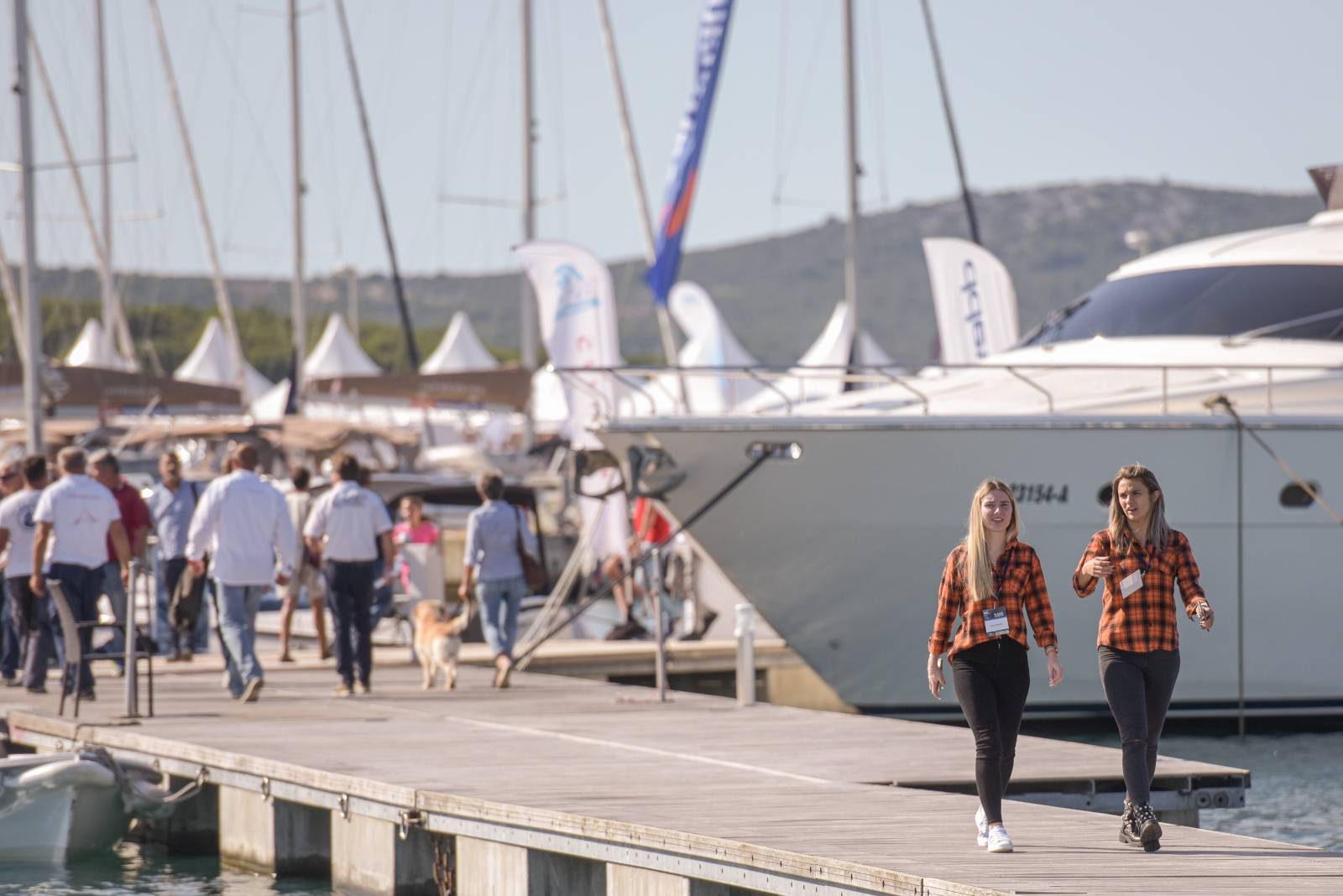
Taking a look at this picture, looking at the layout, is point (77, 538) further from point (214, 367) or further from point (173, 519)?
point (214, 367)

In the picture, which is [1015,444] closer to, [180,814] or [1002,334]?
[1002,334]

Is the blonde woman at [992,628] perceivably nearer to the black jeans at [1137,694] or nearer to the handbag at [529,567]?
the black jeans at [1137,694]

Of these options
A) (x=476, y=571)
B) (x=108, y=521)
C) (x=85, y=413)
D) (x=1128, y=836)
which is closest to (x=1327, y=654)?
(x=476, y=571)

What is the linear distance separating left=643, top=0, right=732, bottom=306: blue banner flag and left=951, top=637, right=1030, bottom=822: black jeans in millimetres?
14084

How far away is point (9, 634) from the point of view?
49.8 ft

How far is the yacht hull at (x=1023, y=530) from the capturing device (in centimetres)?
1434

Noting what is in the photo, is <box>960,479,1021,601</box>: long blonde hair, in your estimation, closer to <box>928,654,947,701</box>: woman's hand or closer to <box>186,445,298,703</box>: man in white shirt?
<box>928,654,947,701</box>: woman's hand

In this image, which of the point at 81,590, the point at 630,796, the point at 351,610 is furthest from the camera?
the point at 351,610

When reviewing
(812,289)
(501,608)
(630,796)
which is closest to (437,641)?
(501,608)

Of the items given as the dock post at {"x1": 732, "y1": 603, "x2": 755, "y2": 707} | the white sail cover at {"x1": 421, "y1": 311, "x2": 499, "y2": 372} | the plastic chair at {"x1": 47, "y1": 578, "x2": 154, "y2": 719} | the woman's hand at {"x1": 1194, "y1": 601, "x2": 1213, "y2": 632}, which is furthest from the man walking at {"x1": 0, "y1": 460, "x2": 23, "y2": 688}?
the white sail cover at {"x1": 421, "y1": 311, "x2": 499, "y2": 372}

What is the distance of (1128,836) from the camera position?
24.7 feet

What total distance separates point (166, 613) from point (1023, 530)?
7.68 metres

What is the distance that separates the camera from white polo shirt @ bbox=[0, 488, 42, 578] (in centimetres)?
1375

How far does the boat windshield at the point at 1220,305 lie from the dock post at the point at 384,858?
8744mm
